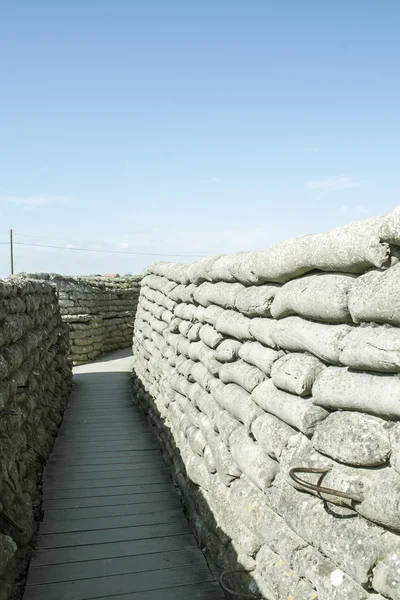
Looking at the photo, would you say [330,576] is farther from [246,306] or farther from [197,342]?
[197,342]

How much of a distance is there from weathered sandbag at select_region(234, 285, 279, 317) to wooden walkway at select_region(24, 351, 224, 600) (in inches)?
75.0

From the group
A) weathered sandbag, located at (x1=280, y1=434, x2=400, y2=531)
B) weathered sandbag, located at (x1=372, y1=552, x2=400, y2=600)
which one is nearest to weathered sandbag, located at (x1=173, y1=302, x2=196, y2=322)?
weathered sandbag, located at (x1=280, y1=434, x2=400, y2=531)

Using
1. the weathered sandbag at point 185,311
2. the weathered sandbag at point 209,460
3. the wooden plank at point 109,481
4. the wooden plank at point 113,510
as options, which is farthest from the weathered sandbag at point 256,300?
the wooden plank at point 109,481

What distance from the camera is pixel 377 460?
1.90m

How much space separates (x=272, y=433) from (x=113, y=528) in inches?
87.0

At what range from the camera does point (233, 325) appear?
Answer: 3.71m

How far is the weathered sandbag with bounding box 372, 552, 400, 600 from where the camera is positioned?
5.70ft

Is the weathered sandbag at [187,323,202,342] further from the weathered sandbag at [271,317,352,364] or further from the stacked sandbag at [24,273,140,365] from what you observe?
the stacked sandbag at [24,273,140,365]

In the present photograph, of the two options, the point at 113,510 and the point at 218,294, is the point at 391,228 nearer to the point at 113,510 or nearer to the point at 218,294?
the point at 218,294

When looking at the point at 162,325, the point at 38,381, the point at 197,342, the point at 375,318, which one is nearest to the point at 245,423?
the point at 375,318

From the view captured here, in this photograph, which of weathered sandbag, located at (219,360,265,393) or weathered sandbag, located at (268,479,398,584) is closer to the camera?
weathered sandbag, located at (268,479,398,584)

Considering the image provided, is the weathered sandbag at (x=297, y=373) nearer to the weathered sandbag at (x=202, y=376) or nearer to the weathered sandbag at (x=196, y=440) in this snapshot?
the weathered sandbag at (x=202, y=376)

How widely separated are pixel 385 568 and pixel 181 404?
3.41 metres

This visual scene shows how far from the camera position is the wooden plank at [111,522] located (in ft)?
13.6
